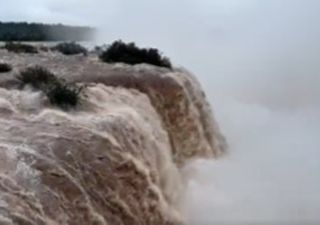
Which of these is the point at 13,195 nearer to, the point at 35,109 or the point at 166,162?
the point at 35,109

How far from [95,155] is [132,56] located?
8.38m

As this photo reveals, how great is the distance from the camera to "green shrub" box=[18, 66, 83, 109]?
10906mm

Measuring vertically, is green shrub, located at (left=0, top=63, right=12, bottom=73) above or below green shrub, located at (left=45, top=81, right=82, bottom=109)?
below

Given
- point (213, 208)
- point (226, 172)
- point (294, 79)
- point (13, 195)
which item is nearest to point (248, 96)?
point (294, 79)

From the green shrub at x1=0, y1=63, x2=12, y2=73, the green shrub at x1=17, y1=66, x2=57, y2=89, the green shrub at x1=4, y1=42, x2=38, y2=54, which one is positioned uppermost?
the green shrub at x1=17, y1=66, x2=57, y2=89

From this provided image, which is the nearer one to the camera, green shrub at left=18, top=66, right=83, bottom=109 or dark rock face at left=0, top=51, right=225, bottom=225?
dark rock face at left=0, top=51, right=225, bottom=225

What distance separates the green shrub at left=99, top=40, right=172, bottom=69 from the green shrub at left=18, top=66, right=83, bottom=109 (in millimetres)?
4998

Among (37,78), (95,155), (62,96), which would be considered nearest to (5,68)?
(37,78)

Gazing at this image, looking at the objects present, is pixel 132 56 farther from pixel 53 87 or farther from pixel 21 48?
pixel 53 87

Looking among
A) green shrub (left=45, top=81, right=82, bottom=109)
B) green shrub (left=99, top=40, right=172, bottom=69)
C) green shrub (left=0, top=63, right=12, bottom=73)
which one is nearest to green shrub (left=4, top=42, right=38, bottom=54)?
green shrub (left=99, top=40, right=172, bottom=69)

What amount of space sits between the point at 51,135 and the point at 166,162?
2748 millimetres

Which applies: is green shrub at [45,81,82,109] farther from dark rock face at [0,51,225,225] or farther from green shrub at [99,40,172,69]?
green shrub at [99,40,172,69]

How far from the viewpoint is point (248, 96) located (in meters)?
29.3

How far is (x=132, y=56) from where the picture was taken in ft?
58.1
